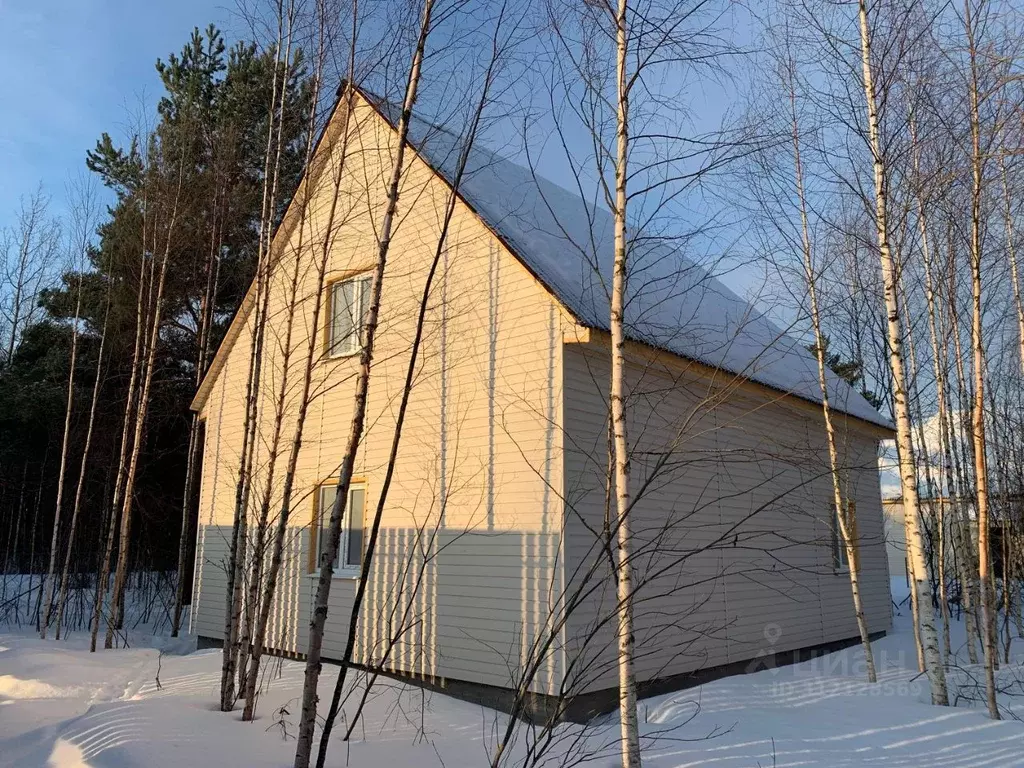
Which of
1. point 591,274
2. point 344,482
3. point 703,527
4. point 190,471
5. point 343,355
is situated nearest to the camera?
point 344,482

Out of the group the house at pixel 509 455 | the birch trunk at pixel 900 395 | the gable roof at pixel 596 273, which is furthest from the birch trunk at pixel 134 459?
the birch trunk at pixel 900 395

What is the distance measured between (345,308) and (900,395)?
652cm

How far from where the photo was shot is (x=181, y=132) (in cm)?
1139

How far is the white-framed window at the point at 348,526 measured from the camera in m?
8.63

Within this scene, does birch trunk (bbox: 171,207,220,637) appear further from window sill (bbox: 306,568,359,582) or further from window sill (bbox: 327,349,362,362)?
window sill (bbox: 306,568,359,582)

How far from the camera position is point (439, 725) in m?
6.09

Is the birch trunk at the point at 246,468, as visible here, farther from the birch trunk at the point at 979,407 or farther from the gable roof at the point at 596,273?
the birch trunk at the point at 979,407

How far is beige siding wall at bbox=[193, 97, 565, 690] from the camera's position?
23.1 ft

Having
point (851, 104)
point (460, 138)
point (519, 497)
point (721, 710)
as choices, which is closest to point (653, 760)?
point (721, 710)

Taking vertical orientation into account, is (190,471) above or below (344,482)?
above

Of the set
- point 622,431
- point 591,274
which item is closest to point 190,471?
point 591,274

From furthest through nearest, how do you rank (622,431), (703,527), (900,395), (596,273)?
(703,527), (900,395), (596,273), (622,431)

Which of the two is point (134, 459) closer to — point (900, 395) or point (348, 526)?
point (348, 526)

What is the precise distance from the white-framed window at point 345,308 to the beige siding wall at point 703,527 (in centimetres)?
337
